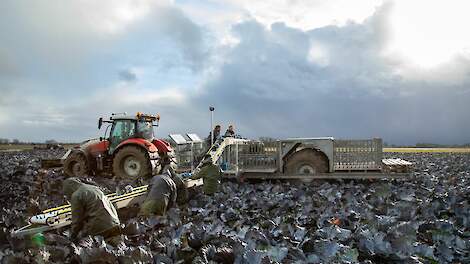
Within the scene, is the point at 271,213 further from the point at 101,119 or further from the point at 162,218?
the point at 101,119

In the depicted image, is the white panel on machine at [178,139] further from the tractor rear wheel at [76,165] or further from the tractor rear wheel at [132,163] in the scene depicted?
the tractor rear wheel at [76,165]

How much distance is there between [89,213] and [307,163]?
8332 mm

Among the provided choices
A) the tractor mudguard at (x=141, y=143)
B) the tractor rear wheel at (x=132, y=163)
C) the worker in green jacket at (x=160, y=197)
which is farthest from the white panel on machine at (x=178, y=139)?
the worker in green jacket at (x=160, y=197)

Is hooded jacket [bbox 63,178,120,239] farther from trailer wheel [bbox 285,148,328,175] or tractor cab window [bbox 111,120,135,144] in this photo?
tractor cab window [bbox 111,120,135,144]

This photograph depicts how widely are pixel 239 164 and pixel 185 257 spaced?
9.04 meters

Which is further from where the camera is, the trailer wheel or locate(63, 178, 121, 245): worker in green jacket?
the trailer wheel

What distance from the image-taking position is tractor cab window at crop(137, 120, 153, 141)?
14133mm

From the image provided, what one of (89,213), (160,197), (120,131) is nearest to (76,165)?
(120,131)

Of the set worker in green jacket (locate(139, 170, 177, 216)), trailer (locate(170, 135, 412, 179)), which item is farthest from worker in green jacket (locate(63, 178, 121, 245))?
trailer (locate(170, 135, 412, 179))

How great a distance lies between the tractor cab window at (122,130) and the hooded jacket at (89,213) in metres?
8.03

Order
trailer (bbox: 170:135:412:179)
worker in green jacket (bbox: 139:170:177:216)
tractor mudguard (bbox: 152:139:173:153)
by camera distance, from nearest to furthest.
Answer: worker in green jacket (bbox: 139:170:177:216)
trailer (bbox: 170:135:412:179)
tractor mudguard (bbox: 152:139:173:153)

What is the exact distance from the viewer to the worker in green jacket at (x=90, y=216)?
610 centimetres

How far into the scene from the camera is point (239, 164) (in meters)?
14.0

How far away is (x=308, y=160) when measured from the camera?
43.7ft
